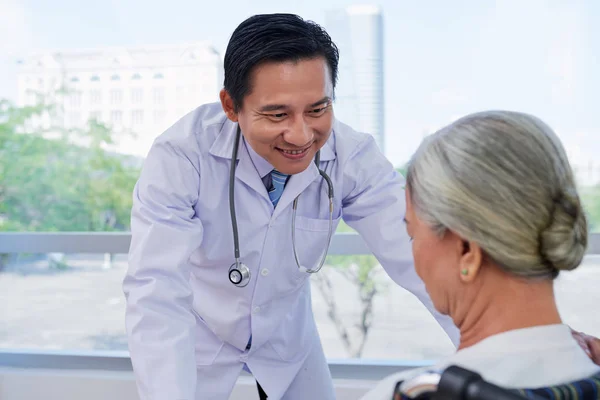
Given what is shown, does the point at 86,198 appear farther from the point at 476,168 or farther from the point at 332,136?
the point at 476,168

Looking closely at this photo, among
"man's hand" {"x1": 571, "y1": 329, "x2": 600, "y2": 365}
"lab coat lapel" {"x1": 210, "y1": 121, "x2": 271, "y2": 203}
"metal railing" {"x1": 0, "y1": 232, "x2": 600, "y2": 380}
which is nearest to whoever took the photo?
"man's hand" {"x1": 571, "y1": 329, "x2": 600, "y2": 365}

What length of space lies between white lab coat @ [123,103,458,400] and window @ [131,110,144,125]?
1509mm

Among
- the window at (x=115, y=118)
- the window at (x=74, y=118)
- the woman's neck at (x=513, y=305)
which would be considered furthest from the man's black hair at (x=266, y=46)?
the window at (x=74, y=118)

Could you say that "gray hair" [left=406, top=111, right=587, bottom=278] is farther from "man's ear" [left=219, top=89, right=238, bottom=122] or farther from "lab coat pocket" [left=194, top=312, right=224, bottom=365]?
"lab coat pocket" [left=194, top=312, right=224, bottom=365]

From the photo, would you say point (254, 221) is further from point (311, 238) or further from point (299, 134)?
point (299, 134)

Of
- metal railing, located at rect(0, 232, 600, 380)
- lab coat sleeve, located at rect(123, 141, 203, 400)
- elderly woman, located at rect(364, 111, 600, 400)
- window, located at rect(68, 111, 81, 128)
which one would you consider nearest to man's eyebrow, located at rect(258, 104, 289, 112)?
lab coat sleeve, located at rect(123, 141, 203, 400)

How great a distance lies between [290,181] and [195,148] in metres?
0.23

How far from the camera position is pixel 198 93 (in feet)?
9.78

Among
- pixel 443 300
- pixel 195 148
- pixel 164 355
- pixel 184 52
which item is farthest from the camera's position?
pixel 184 52

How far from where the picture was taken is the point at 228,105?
141 cm

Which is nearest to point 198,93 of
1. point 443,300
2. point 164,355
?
point 164,355

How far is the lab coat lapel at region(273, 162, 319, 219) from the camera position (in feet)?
4.90

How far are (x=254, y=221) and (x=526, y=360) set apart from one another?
82 centimetres

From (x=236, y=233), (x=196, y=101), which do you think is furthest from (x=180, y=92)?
(x=236, y=233)
